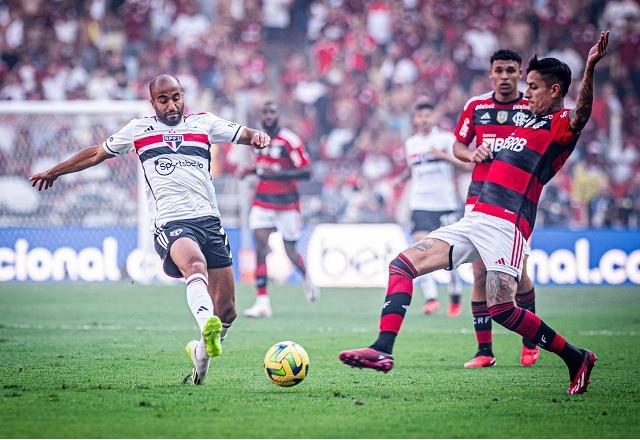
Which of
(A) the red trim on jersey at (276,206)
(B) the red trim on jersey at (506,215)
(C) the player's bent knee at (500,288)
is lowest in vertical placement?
(C) the player's bent knee at (500,288)

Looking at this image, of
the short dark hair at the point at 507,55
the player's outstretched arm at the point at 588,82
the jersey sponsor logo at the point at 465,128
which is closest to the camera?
the player's outstretched arm at the point at 588,82

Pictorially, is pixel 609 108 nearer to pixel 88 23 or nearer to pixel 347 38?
pixel 347 38

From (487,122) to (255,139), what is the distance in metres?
2.24

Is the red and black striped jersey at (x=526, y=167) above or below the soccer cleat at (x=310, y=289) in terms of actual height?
above

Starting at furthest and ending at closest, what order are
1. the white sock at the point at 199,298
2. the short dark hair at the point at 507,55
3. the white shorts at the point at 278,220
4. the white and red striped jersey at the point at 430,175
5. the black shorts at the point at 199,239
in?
the white shorts at the point at 278,220 < the white and red striped jersey at the point at 430,175 < the short dark hair at the point at 507,55 < the black shorts at the point at 199,239 < the white sock at the point at 199,298

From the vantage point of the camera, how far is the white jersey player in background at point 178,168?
8.34 metres

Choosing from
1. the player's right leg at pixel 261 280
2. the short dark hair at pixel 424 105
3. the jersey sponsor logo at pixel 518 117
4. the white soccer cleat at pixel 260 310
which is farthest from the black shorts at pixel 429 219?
the jersey sponsor logo at pixel 518 117

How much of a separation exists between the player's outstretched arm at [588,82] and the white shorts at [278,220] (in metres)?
8.01

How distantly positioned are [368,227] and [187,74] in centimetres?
710

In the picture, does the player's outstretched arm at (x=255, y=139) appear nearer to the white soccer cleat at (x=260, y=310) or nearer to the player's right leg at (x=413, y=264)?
the player's right leg at (x=413, y=264)

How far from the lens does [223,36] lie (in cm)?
2459

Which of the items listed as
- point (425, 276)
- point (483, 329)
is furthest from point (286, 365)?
point (425, 276)

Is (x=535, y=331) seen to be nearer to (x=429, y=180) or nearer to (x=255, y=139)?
(x=255, y=139)

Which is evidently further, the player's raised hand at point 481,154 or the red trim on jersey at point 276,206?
the red trim on jersey at point 276,206
